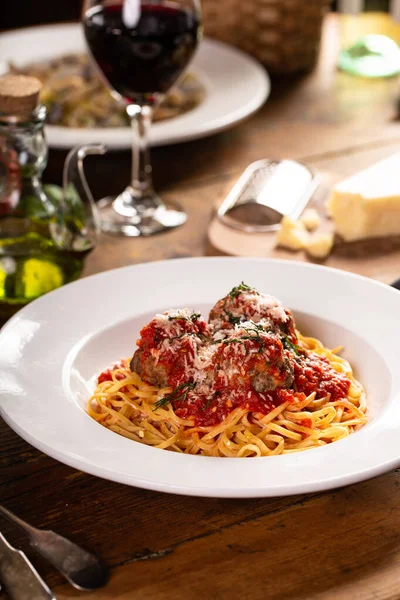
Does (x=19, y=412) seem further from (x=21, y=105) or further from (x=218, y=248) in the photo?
(x=218, y=248)

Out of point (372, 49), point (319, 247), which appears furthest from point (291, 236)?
point (372, 49)

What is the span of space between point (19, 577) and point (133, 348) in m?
0.72

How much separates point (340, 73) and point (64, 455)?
304 cm

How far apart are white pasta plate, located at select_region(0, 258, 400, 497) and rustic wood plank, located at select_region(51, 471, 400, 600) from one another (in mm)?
144

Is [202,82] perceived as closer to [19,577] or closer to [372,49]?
[372,49]

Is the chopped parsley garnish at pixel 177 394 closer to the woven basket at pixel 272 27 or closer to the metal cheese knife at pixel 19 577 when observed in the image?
the metal cheese knife at pixel 19 577

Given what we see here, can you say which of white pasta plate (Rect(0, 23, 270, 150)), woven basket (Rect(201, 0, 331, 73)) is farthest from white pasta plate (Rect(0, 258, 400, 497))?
woven basket (Rect(201, 0, 331, 73))

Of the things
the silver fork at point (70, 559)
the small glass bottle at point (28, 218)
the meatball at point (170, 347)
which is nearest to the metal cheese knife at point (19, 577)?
the silver fork at point (70, 559)

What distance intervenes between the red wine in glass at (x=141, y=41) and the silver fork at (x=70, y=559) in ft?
5.00

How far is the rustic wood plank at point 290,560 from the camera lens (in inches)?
54.1

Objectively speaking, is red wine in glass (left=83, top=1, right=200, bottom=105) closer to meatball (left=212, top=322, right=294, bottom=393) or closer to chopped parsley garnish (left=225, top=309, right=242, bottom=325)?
chopped parsley garnish (left=225, top=309, right=242, bottom=325)

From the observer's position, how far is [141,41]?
2484mm

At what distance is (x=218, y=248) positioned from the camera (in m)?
2.49

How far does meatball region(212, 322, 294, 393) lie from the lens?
5.34ft
